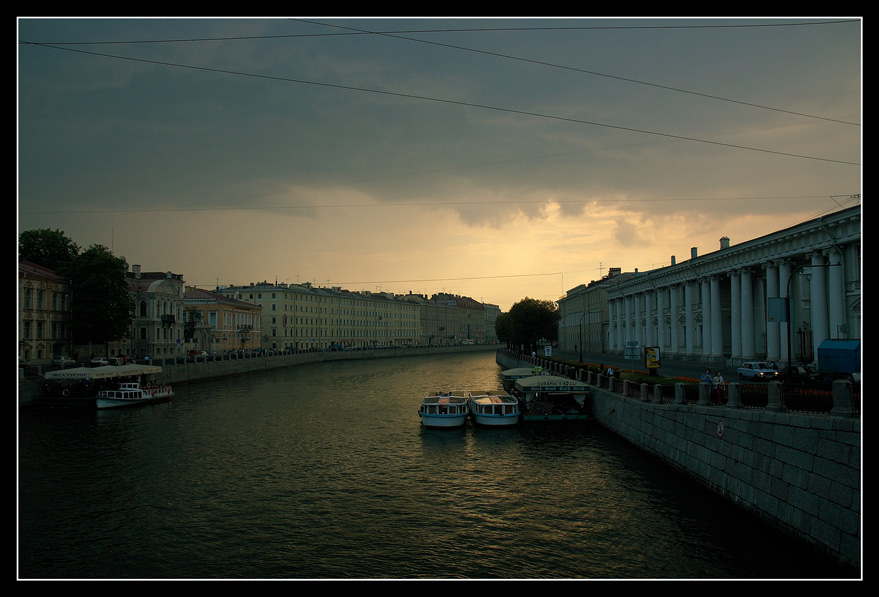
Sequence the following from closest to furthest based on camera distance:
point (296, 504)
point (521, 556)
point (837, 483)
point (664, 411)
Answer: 1. point (837, 483)
2. point (521, 556)
3. point (296, 504)
4. point (664, 411)

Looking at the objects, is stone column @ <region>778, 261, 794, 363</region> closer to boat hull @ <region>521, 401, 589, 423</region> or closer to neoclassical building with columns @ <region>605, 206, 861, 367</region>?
neoclassical building with columns @ <region>605, 206, 861, 367</region>

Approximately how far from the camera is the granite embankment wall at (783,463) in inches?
508

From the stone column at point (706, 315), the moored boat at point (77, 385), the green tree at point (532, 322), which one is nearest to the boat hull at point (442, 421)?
the moored boat at point (77, 385)

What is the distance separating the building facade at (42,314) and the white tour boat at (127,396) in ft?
40.9

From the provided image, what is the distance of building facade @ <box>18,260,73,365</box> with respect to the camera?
54759 mm

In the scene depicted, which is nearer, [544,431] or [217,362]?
[544,431]

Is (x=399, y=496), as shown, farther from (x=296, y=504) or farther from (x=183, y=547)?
(x=183, y=547)

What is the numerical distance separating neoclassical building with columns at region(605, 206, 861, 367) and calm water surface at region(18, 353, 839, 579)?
8.25 metres

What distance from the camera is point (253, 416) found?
138ft

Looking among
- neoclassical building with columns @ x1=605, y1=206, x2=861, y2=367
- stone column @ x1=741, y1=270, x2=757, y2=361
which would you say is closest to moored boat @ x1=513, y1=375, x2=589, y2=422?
neoclassical building with columns @ x1=605, y1=206, x2=861, y2=367

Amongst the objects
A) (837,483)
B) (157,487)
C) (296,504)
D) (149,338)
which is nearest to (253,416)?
(157,487)

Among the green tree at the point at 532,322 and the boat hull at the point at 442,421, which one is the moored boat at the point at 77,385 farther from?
the green tree at the point at 532,322

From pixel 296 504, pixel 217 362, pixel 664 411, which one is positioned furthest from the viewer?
pixel 217 362

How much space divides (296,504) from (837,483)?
15.8 meters
